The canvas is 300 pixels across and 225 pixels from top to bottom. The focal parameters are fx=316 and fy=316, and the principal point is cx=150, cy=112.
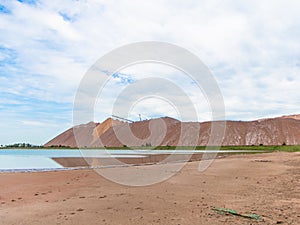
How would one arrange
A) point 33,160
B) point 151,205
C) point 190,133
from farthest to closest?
point 190,133, point 33,160, point 151,205

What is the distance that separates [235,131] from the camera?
131 meters

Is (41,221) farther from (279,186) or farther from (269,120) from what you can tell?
(269,120)

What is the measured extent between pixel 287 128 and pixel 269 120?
10575 mm

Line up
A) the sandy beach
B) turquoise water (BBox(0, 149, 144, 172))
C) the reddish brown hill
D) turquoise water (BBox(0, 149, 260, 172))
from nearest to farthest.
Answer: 1. the sandy beach
2. turquoise water (BBox(0, 149, 144, 172))
3. turquoise water (BBox(0, 149, 260, 172))
4. the reddish brown hill

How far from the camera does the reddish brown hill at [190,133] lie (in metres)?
121

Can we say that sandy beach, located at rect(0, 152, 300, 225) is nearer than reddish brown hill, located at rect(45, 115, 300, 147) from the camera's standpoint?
Yes

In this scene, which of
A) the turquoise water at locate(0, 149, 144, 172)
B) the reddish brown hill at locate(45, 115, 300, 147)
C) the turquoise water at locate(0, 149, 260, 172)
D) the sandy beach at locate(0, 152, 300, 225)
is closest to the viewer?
the sandy beach at locate(0, 152, 300, 225)

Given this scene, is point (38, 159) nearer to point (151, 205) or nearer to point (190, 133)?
point (151, 205)

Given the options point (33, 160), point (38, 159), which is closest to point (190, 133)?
point (38, 159)

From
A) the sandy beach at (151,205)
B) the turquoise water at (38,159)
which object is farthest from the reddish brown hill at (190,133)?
the sandy beach at (151,205)

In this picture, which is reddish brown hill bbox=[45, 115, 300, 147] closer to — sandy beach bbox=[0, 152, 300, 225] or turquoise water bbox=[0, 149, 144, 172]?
turquoise water bbox=[0, 149, 144, 172]

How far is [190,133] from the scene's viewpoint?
5694 inches

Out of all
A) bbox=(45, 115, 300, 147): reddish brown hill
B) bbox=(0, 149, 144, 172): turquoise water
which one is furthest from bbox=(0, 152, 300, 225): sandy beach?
bbox=(45, 115, 300, 147): reddish brown hill

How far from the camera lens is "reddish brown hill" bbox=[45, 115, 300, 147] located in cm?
12144
